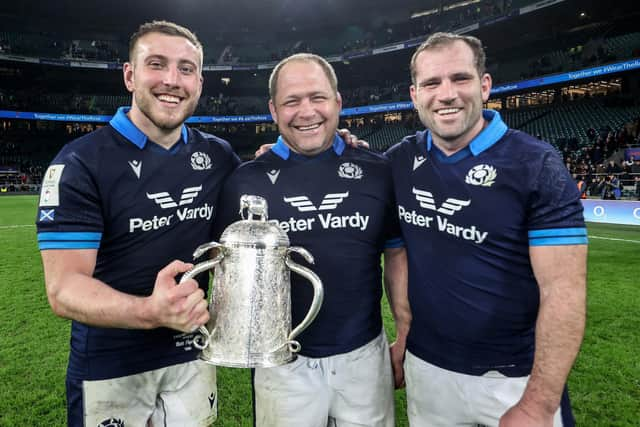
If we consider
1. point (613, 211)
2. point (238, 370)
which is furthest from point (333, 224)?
point (613, 211)

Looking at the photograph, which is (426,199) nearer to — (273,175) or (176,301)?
(273,175)

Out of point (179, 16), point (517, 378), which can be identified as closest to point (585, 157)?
point (517, 378)

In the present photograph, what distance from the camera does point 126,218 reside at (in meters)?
1.71

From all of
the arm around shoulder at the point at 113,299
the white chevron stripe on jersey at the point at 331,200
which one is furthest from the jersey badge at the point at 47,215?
the white chevron stripe on jersey at the point at 331,200

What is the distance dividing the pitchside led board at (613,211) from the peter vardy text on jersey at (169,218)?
473 inches

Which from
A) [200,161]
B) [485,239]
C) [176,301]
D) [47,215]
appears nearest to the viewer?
[176,301]

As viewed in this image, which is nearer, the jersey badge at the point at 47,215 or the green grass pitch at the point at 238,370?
the jersey badge at the point at 47,215

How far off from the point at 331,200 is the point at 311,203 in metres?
0.09

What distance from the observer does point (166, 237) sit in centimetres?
179

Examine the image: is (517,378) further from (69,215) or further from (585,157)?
(585,157)

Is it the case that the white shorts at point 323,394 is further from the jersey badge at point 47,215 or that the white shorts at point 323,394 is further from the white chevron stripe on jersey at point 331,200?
the jersey badge at point 47,215

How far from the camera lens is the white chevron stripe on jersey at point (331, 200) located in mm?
1858

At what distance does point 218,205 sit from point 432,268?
998 mm

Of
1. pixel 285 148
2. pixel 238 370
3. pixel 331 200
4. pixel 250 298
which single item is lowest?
pixel 238 370
